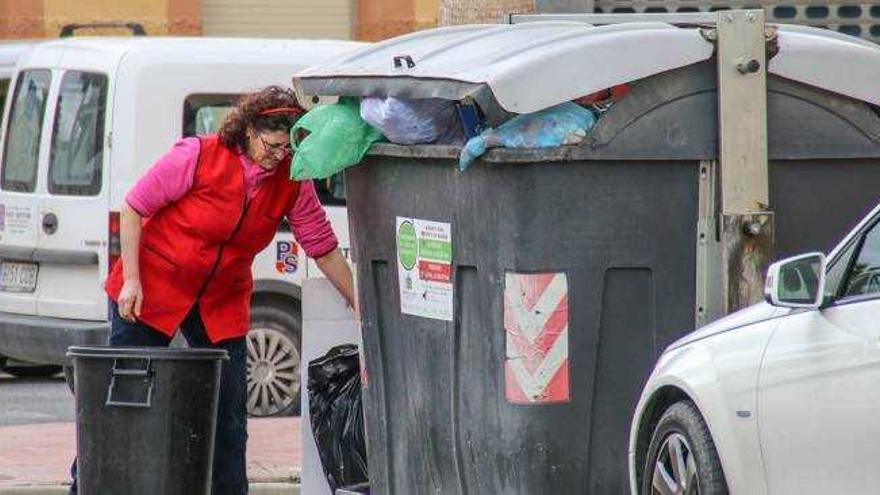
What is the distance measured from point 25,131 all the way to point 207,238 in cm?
494

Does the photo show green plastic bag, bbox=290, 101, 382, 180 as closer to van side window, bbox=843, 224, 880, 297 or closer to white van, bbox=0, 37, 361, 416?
van side window, bbox=843, 224, 880, 297

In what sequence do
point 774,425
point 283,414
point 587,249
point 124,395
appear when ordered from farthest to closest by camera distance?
point 283,414, point 124,395, point 587,249, point 774,425

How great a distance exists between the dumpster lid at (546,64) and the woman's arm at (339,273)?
0.98 m

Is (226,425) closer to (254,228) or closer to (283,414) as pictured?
(254,228)

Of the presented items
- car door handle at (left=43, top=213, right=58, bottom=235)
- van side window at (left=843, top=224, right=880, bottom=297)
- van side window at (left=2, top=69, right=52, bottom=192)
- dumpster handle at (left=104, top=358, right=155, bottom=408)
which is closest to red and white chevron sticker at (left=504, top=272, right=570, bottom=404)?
van side window at (left=843, top=224, right=880, bottom=297)

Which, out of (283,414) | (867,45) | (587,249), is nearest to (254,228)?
(587,249)

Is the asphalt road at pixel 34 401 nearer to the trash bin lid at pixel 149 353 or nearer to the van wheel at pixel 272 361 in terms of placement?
the van wheel at pixel 272 361

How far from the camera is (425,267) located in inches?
290

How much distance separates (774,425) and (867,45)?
1655mm

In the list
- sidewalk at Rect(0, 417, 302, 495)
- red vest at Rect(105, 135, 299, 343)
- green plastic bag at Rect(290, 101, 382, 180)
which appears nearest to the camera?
green plastic bag at Rect(290, 101, 382, 180)

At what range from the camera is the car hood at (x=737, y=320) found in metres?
6.34

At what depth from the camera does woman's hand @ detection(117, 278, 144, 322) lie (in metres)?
7.80

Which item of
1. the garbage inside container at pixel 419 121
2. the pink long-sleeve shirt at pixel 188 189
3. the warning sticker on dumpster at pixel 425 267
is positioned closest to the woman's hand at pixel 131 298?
the pink long-sleeve shirt at pixel 188 189

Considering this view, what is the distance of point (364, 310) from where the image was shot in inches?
309
